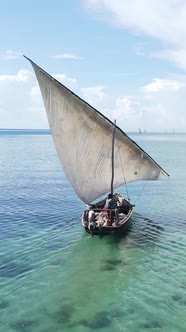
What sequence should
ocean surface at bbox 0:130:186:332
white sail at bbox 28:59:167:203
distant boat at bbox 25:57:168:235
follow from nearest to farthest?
ocean surface at bbox 0:130:186:332
distant boat at bbox 25:57:168:235
white sail at bbox 28:59:167:203

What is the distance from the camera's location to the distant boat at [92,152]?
29547 millimetres

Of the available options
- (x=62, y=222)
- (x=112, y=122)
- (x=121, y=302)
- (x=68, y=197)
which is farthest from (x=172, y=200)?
(x=121, y=302)

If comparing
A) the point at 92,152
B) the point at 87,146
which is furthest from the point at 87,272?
the point at 87,146

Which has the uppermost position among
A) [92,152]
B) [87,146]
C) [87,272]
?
[87,146]

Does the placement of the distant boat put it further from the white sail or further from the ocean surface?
the ocean surface

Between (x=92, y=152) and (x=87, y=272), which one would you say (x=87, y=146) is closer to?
(x=92, y=152)

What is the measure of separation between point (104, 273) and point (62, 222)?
12627 millimetres

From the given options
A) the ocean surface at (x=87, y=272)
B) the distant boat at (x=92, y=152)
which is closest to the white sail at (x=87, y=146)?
the distant boat at (x=92, y=152)

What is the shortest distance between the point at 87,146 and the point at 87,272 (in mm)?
11413

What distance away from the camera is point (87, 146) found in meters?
31.6

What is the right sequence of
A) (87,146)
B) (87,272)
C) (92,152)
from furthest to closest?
(92,152)
(87,146)
(87,272)

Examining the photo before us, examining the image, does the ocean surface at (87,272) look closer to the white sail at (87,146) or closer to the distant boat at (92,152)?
the distant boat at (92,152)

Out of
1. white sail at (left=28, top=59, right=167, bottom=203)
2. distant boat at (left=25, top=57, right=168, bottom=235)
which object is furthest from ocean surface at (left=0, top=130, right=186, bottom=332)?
white sail at (left=28, top=59, right=167, bottom=203)

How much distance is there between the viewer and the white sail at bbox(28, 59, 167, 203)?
29656 millimetres
